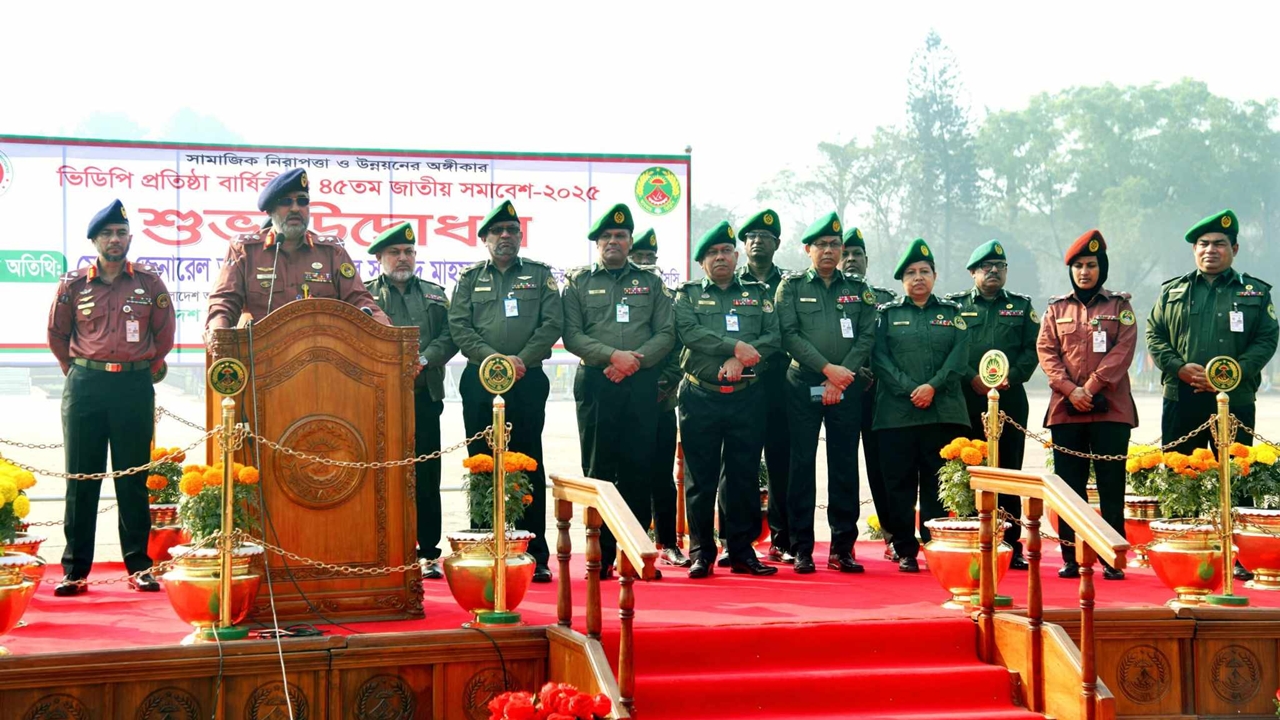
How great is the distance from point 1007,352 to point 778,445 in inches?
54.4

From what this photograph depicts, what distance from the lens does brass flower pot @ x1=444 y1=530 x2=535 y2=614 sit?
5.28 metres

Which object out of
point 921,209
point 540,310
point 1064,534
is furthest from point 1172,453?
point 921,209

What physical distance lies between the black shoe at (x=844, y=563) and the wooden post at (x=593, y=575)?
2.52 metres

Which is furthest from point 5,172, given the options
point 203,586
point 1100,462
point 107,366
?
point 1100,462

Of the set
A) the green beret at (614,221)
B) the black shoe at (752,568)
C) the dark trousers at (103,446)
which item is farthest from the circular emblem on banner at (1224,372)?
the dark trousers at (103,446)

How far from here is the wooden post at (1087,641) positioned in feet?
15.6

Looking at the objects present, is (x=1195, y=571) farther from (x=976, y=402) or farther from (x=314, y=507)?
(x=314, y=507)

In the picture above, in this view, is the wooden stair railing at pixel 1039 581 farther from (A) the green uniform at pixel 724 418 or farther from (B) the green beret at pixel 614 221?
(B) the green beret at pixel 614 221

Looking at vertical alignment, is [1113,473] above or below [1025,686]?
above

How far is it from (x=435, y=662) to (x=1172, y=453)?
3726mm

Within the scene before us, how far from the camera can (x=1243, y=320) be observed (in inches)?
280

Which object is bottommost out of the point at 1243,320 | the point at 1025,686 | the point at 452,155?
the point at 1025,686

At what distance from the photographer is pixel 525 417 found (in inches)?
262

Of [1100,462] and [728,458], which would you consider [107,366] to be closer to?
[728,458]
